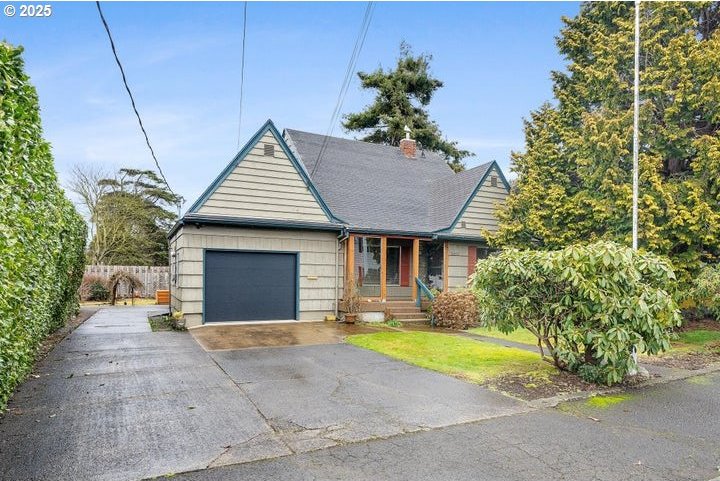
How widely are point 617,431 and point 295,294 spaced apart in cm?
966

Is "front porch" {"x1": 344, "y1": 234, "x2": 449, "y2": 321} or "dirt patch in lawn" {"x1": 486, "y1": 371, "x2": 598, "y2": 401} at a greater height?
"front porch" {"x1": 344, "y1": 234, "x2": 449, "y2": 321}

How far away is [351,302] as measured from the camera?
41.2 feet

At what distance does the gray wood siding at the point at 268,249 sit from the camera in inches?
448

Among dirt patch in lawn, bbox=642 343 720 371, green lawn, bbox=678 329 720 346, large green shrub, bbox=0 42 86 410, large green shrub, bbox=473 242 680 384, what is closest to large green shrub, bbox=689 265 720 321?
green lawn, bbox=678 329 720 346

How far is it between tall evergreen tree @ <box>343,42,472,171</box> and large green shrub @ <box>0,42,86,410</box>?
25.6 metres

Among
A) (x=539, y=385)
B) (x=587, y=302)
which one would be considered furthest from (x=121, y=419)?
(x=587, y=302)

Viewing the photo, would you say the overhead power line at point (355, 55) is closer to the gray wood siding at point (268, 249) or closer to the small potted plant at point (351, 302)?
the gray wood siding at point (268, 249)

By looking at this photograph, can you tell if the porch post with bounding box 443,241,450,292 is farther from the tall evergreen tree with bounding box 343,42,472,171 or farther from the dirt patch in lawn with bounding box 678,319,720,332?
the tall evergreen tree with bounding box 343,42,472,171

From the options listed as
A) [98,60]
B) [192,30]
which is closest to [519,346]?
[192,30]

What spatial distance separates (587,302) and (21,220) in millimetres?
6770

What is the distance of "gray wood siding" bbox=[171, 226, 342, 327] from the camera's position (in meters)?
11.4

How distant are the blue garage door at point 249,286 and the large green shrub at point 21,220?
5.35 m

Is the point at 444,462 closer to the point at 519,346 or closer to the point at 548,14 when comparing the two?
the point at 519,346

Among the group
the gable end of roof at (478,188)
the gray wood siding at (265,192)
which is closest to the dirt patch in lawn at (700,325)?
the gable end of roof at (478,188)
